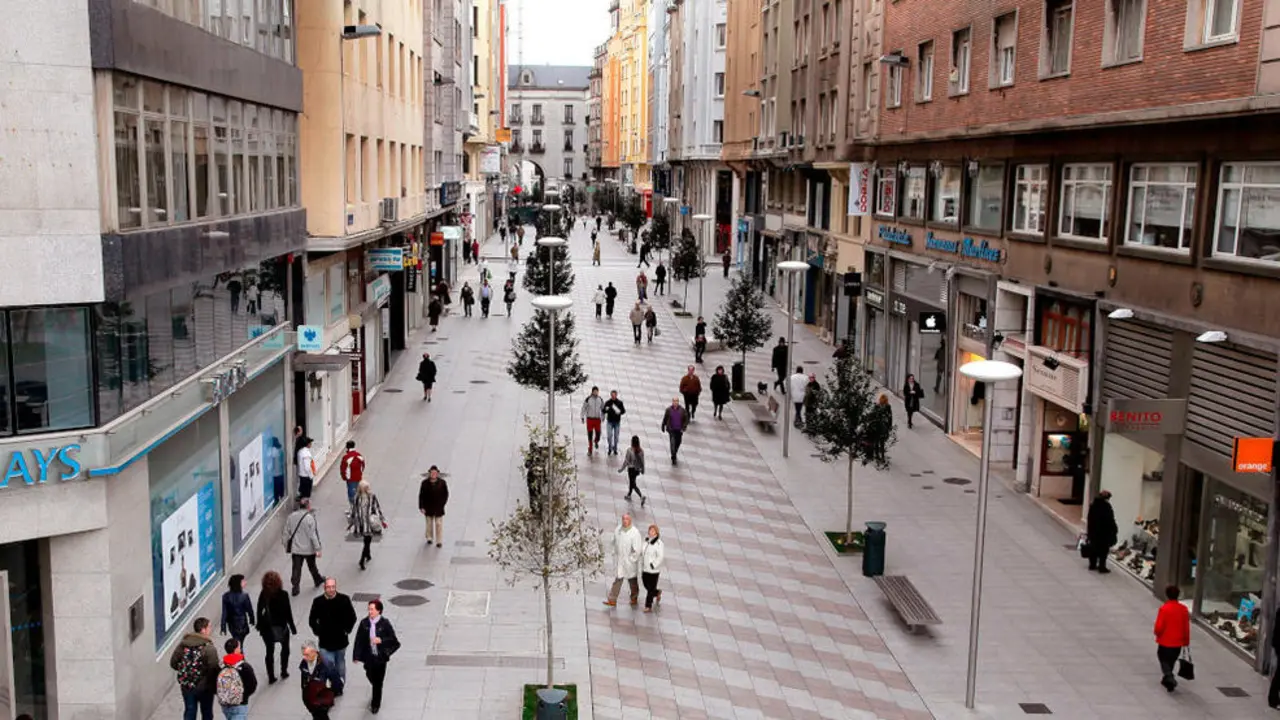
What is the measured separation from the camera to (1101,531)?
19.9m

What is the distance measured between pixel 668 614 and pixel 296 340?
9705mm

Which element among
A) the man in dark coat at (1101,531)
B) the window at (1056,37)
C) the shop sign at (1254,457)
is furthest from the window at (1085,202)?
the shop sign at (1254,457)

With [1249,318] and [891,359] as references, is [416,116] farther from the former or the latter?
[1249,318]

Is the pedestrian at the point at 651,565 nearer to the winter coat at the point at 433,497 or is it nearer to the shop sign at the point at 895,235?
the winter coat at the point at 433,497

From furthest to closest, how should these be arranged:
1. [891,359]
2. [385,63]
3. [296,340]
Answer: [891,359] → [385,63] → [296,340]

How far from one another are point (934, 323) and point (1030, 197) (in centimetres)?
601

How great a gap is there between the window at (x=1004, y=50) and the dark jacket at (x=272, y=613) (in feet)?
58.9

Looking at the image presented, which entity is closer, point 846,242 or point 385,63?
point 385,63

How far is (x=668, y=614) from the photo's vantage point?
17.9 m

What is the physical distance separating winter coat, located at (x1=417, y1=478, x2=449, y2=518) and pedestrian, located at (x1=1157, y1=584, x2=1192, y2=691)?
10.9 meters

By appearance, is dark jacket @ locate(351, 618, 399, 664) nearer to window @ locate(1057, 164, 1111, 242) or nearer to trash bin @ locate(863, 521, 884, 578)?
trash bin @ locate(863, 521, 884, 578)

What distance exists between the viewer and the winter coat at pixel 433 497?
20.3 metres

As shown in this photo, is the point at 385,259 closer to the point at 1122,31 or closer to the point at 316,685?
the point at 1122,31

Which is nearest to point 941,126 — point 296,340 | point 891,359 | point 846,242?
point 891,359
